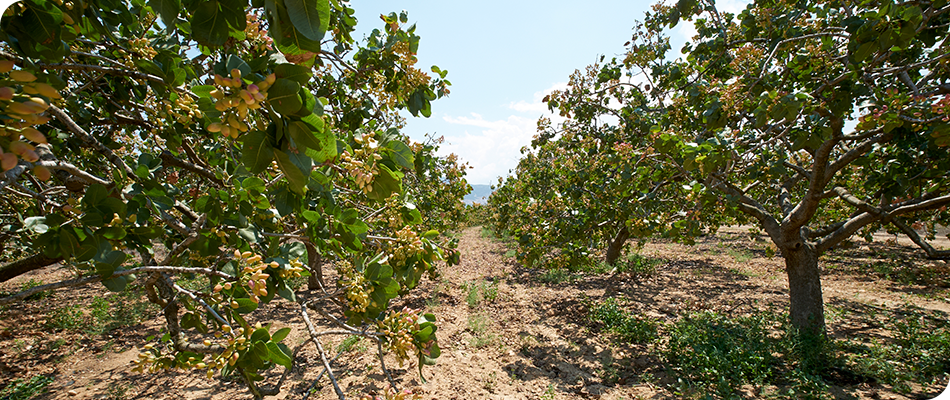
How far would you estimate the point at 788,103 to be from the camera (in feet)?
8.63

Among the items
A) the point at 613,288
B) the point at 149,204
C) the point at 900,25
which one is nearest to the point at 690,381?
the point at 900,25

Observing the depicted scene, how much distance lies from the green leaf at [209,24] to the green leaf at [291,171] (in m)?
0.41

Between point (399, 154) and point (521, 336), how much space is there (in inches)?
204

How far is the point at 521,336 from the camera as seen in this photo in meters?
5.74

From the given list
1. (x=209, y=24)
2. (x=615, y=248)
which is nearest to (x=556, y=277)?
(x=615, y=248)

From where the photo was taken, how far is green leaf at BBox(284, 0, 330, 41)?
736 mm

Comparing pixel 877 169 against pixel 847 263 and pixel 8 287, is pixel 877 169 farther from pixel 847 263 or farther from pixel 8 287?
pixel 8 287

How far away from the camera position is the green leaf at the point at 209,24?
2.96 feet

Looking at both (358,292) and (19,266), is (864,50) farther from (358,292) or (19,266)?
(19,266)

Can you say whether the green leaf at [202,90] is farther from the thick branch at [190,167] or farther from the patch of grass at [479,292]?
the patch of grass at [479,292]

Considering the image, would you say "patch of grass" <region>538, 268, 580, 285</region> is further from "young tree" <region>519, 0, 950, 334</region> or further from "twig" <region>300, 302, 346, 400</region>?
"twig" <region>300, 302, 346, 400</region>

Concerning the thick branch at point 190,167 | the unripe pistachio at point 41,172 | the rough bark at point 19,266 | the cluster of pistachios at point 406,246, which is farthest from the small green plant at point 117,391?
the unripe pistachio at point 41,172

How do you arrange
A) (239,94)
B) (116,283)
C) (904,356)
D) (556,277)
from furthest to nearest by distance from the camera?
1. (556,277)
2. (904,356)
3. (116,283)
4. (239,94)

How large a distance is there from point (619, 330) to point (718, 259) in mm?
8041
